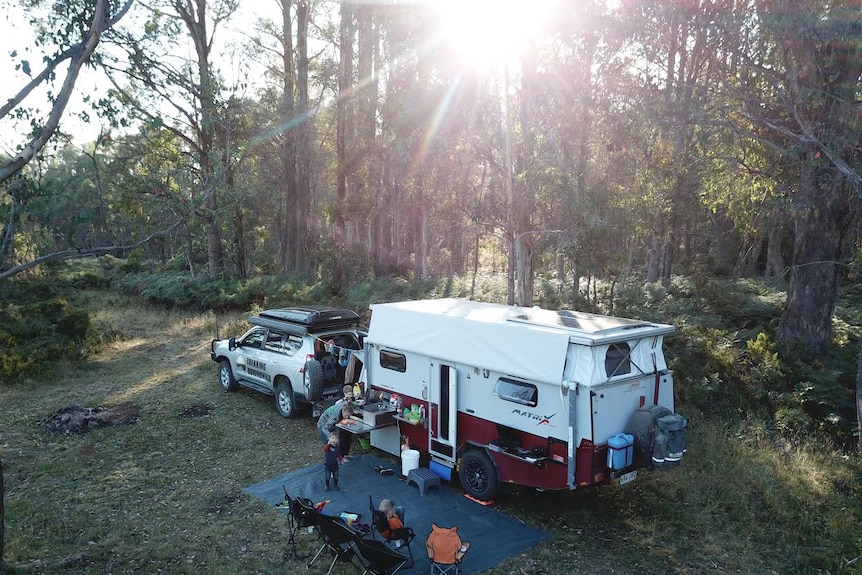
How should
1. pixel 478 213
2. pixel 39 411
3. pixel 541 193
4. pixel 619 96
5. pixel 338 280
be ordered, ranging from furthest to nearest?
pixel 338 280, pixel 478 213, pixel 541 193, pixel 619 96, pixel 39 411

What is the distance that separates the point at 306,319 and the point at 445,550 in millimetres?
6311

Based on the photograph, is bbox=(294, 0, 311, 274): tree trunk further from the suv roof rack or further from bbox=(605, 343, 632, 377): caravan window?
bbox=(605, 343, 632, 377): caravan window

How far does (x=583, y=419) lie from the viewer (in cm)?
711

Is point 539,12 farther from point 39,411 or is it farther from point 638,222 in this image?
point 39,411

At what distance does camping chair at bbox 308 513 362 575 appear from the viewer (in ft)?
20.8

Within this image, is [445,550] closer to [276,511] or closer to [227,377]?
[276,511]

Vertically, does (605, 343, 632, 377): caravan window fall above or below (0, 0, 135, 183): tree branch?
below

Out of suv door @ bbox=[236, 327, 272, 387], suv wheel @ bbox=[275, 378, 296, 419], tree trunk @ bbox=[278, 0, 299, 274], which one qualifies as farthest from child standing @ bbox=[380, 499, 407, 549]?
tree trunk @ bbox=[278, 0, 299, 274]

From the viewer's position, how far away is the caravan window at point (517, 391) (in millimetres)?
7590

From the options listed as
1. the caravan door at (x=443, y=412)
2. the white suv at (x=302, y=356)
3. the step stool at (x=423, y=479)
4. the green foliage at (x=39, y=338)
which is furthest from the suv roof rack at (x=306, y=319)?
the green foliage at (x=39, y=338)

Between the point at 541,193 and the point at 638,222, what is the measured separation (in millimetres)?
2823

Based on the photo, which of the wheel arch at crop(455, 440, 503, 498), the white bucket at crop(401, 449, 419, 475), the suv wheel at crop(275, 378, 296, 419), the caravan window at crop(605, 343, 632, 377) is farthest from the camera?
the suv wheel at crop(275, 378, 296, 419)

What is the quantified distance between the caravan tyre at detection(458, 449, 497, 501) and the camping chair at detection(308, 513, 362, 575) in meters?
2.22

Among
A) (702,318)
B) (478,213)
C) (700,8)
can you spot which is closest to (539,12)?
(700,8)
